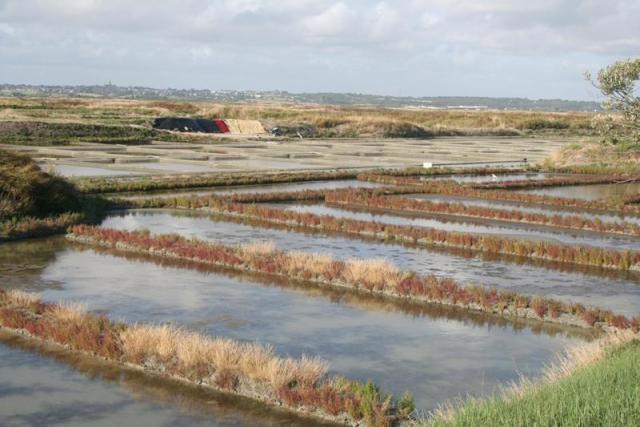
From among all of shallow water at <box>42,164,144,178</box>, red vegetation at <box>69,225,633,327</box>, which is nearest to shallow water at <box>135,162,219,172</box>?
shallow water at <box>42,164,144,178</box>

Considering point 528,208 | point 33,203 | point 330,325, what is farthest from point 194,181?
point 330,325

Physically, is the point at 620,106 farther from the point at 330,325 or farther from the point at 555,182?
the point at 330,325

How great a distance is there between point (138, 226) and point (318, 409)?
42.3 feet

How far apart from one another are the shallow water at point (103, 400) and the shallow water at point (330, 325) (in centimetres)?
177

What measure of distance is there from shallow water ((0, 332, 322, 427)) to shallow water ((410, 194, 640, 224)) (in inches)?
734

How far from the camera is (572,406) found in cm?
632

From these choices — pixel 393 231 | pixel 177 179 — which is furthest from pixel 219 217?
pixel 177 179

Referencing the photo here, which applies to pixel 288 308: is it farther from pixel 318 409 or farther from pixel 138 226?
pixel 138 226

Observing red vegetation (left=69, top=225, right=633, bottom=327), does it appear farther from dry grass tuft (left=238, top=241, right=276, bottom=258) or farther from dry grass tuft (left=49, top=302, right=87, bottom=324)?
dry grass tuft (left=49, top=302, right=87, bottom=324)

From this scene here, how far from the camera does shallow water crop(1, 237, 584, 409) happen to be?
10.1m

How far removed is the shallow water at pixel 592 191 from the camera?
103 ft

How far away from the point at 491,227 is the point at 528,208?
4.92m

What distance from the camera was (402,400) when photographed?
27.8 feet

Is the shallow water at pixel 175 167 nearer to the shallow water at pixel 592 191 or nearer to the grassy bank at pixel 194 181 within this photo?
the grassy bank at pixel 194 181
